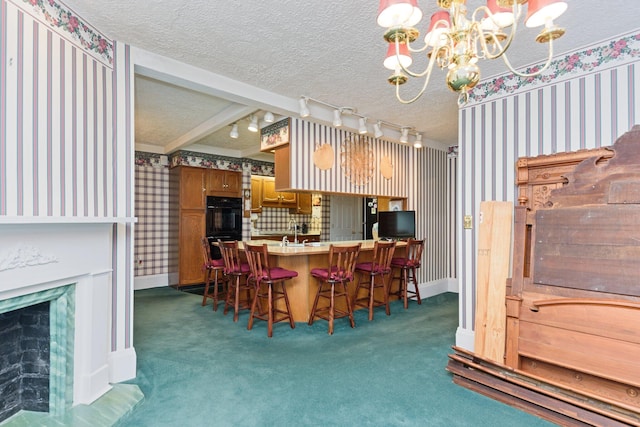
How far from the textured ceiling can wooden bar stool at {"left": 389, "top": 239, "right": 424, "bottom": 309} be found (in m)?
1.82

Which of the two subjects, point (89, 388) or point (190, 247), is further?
point (190, 247)

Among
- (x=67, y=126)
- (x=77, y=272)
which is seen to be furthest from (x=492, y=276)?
(x=67, y=126)

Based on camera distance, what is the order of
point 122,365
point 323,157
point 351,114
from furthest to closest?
1. point 323,157
2. point 351,114
3. point 122,365

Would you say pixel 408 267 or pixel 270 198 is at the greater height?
pixel 270 198

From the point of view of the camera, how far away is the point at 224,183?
619cm

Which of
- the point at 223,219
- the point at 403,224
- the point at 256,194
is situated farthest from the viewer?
the point at 256,194

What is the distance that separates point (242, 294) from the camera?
4.43 meters

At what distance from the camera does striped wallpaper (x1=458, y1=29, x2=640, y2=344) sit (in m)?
2.37

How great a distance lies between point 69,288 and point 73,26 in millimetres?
1682

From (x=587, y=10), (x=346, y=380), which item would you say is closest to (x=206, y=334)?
(x=346, y=380)

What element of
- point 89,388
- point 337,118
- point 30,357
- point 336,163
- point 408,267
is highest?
point 337,118

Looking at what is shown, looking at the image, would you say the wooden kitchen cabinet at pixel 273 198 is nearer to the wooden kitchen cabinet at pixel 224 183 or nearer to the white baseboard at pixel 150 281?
the wooden kitchen cabinet at pixel 224 183

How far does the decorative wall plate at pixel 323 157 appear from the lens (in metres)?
4.15

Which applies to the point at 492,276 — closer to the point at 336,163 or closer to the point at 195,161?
the point at 336,163
